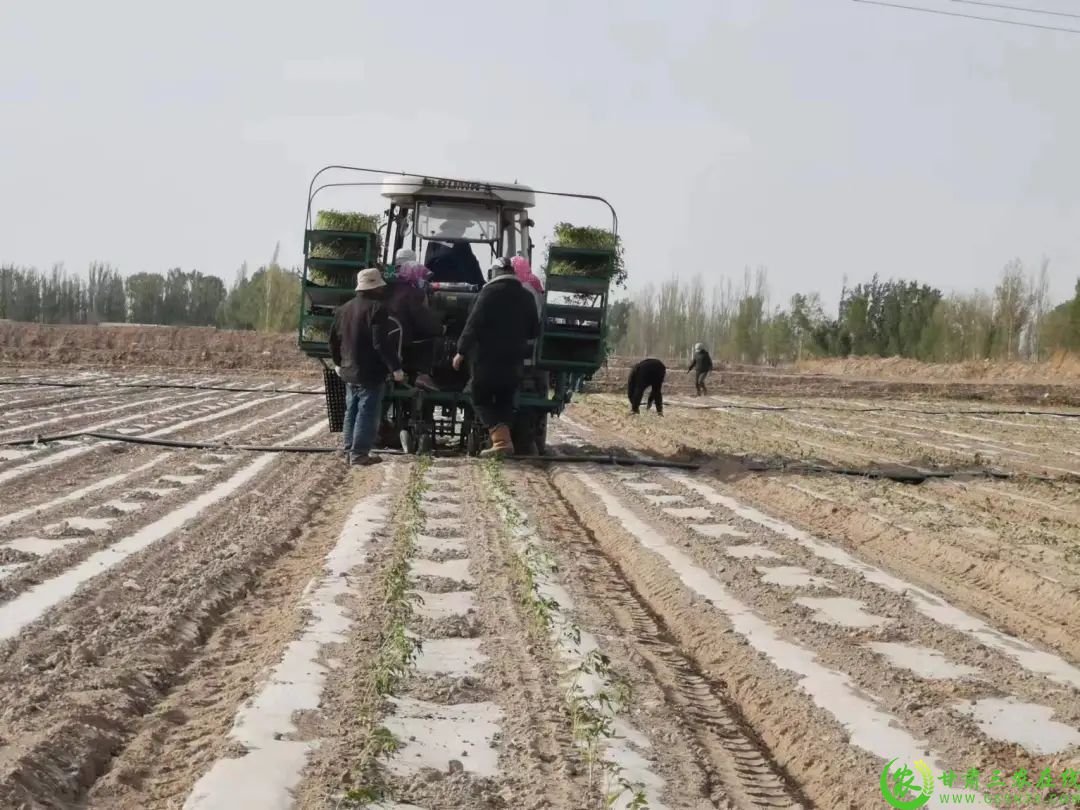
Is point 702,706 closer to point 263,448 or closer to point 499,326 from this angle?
point 499,326

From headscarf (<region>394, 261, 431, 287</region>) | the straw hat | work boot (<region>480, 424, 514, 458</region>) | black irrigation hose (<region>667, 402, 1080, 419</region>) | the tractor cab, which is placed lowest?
black irrigation hose (<region>667, 402, 1080, 419</region>)

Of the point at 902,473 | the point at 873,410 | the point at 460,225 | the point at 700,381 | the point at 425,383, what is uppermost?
the point at 460,225

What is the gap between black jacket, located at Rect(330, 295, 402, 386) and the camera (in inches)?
425

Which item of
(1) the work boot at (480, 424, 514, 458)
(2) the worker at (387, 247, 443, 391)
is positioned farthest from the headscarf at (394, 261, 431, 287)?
(1) the work boot at (480, 424, 514, 458)

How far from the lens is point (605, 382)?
40.4 metres

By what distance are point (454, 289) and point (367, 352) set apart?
1770 mm

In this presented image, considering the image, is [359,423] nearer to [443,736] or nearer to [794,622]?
[794,622]

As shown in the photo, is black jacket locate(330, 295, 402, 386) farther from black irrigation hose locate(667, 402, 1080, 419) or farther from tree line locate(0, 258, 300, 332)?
tree line locate(0, 258, 300, 332)

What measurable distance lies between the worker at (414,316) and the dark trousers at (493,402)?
0.69 metres

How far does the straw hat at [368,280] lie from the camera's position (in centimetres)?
1086

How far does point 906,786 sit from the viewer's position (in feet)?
11.6

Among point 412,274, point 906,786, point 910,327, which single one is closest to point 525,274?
A: point 412,274

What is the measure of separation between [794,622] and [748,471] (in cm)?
584

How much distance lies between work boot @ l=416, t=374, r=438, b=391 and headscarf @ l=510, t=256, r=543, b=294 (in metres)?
1.29
